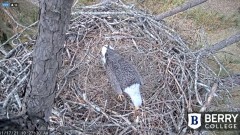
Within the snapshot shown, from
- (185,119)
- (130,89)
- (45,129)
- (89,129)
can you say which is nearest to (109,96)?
(130,89)

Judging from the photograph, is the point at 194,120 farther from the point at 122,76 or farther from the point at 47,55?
the point at 47,55

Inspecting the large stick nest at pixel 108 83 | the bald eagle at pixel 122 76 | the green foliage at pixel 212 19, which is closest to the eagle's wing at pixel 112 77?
the bald eagle at pixel 122 76

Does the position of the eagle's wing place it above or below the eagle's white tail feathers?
above

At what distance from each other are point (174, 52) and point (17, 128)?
2060mm

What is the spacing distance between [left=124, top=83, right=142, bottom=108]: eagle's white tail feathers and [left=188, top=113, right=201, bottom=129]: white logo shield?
1.53 ft

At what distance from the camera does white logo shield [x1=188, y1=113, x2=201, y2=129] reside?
10.3 feet

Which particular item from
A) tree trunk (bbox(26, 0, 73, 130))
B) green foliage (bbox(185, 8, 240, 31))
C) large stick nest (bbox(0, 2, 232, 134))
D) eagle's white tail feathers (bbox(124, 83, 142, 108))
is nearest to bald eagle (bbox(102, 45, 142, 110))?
eagle's white tail feathers (bbox(124, 83, 142, 108))

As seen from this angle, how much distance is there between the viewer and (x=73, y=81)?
349 cm

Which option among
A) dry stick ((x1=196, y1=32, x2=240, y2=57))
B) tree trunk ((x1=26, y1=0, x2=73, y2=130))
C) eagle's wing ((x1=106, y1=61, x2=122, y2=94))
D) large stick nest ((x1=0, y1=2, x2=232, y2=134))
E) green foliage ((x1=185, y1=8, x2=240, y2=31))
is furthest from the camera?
green foliage ((x1=185, y1=8, x2=240, y2=31))

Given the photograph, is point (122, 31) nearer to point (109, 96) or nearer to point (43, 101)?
point (109, 96)

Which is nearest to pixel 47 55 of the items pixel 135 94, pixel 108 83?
pixel 135 94

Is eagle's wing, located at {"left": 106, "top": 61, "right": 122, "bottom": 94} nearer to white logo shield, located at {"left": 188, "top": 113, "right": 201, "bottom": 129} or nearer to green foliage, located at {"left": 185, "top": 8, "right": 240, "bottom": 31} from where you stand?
white logo shield, located at {"left": 188, "top": 113, "right": 201, "bottom": 129}

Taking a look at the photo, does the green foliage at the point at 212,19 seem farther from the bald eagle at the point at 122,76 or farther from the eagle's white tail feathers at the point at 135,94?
the eagle's white tail feathers at the point at 135,94

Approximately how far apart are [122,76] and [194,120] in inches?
30.5
